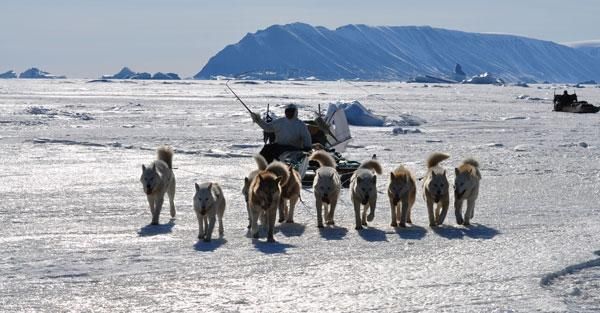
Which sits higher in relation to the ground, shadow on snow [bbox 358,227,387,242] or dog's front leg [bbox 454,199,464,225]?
dog's front leg [bbox 454,199,464,225]

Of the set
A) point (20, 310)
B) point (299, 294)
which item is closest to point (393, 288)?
point (299, 294)

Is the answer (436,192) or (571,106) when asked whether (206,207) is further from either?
(571,106)

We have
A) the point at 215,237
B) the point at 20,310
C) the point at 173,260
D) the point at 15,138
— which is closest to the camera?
the point at 20,310

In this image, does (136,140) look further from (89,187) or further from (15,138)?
(89,187)

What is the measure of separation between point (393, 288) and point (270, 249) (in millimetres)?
1580

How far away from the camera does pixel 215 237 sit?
7422 millimetres

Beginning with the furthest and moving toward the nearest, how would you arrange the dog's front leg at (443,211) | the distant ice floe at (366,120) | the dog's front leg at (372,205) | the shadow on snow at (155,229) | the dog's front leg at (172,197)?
the distant ice floe at (366,120), the dog's front leg at (172,197), the dog's front leg at (443,211), the dog's front leg at (372,205), the shadow on snow at (155,229)

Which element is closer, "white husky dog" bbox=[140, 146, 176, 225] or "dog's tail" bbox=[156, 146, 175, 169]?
"white husky dog" bbox=[140, 146, 176, 225]

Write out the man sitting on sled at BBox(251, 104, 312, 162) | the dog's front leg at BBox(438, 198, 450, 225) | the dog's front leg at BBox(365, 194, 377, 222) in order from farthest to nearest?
the man sitting on sled at BBox(251, 104, 312, 162), the dog's front leg at BBox(438, 198, 450, 225), the dog's front leg at BBox(365, 194, 377, 222)

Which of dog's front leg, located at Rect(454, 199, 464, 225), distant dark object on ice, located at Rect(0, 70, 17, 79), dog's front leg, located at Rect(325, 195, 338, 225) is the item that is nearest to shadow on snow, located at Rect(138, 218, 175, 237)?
dog's front leg, located at Rect(325, 195, 338, 225)

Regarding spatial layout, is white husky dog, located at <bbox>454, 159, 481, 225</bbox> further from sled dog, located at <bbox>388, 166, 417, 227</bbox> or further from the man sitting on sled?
the man sitting on sled

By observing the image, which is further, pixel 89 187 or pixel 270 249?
pixel 89 187

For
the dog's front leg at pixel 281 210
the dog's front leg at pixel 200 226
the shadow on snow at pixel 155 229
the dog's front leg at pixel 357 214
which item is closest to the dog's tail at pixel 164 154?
the shadow on snow at pixel 155 229

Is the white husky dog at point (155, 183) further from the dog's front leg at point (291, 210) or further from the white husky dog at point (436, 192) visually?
the white husky dog at point (436, 192)
